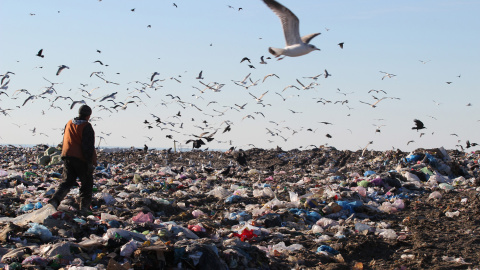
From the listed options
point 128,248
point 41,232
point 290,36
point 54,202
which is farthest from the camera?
point 290,36

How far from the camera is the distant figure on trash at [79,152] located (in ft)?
16.4

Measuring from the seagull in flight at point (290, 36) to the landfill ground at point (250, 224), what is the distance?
2.08 m

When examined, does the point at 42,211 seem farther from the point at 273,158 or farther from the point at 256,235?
the point at 273,158

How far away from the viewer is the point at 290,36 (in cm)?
666

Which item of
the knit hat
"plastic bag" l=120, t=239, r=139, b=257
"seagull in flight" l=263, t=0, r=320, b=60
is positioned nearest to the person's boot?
the knit hat

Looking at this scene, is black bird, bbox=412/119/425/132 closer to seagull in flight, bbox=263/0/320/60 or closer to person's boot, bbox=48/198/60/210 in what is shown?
seagull in flight, bbox=263/0/320/60

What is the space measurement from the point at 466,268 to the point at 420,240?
811 mm

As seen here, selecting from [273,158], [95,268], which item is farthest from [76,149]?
[273,158]

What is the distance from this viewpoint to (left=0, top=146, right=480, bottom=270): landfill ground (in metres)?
3.33

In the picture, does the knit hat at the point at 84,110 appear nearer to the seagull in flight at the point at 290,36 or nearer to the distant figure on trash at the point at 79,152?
the distant figure on trash at the point at 79,152

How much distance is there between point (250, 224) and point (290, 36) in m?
2.90

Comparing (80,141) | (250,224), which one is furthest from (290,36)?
(80,141)

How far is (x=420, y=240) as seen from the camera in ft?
15.3

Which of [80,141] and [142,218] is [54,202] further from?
[142,218]
